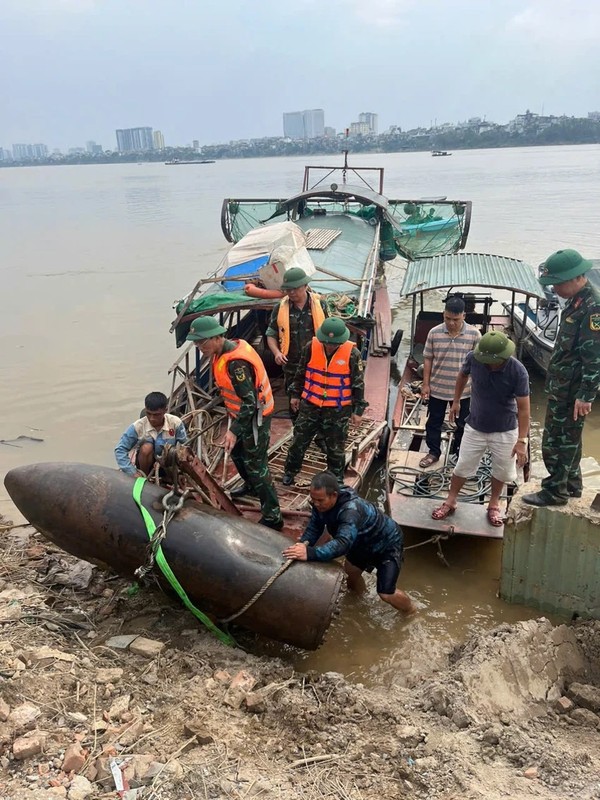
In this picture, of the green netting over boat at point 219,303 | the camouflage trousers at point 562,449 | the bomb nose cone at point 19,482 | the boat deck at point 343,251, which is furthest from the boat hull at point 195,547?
the boat deck at point 343,251

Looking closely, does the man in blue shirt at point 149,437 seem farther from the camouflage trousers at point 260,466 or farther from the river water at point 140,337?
the river water at point 140,337

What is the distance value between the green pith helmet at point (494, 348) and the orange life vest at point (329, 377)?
1.16 metres

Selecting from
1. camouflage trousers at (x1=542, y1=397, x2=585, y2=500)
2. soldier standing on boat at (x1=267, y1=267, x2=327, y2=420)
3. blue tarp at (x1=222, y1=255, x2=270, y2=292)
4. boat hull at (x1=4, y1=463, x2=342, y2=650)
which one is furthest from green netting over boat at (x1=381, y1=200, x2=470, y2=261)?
boat hull at (x1=4, y1=463, x2=342, y2=650)

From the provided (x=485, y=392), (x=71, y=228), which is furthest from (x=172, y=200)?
(x=485, y=392)

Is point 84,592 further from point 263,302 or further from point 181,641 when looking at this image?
point 263,302

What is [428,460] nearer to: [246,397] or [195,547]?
[246,397]

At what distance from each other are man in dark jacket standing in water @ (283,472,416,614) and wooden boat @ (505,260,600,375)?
20.0 ft

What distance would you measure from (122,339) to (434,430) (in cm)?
980

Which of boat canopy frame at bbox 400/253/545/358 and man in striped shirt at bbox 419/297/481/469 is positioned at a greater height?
boat canopy frame at bbox 400/253/545/358

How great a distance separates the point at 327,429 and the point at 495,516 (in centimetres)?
172

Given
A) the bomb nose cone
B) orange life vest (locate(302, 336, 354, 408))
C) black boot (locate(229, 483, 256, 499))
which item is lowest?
black boot (locate(229, 483, 256, 499))

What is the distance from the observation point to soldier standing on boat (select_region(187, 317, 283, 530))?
15.9ft

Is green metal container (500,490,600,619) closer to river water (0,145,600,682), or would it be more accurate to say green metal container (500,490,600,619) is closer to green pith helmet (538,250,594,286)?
river water (0,145,600,682)

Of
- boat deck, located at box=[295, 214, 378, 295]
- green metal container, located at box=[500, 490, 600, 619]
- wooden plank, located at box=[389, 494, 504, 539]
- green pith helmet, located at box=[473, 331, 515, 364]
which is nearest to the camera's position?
green metal container, located at box=[500, 490, 600, 619]
